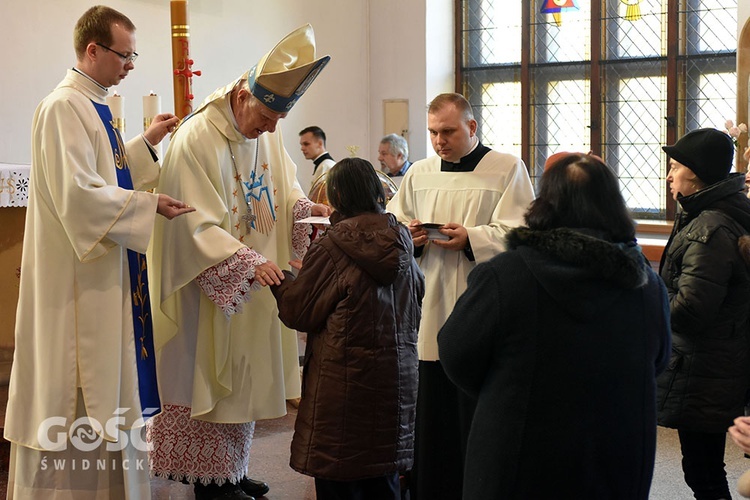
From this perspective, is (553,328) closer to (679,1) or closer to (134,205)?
(134,205)

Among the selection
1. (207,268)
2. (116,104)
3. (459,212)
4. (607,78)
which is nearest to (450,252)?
(459,212)

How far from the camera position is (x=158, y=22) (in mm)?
8609

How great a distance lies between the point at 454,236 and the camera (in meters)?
3.61

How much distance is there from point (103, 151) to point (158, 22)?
5644mm

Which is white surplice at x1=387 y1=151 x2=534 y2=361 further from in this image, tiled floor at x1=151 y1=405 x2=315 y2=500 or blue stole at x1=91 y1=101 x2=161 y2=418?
blue stole at x1=91 y1=101 x2=161 y2=418

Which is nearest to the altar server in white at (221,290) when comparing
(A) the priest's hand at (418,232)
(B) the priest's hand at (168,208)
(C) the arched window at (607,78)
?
(B) the priest's hand at (168,208)

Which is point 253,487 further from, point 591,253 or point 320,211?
point 591,253

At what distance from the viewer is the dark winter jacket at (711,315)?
336cm

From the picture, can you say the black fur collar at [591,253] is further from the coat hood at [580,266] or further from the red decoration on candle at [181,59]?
the red decoration on candle at [181,59]

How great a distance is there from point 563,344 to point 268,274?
135 centimetres

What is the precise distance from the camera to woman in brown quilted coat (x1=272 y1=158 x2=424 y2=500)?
9.94 ft

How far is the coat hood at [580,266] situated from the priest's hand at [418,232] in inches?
55.4

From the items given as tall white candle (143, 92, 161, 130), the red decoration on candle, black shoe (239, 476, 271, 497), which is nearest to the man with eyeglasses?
black shoe (239, 476, 271, 497)

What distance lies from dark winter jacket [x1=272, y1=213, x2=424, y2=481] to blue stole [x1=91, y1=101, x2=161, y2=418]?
0.63 meters
